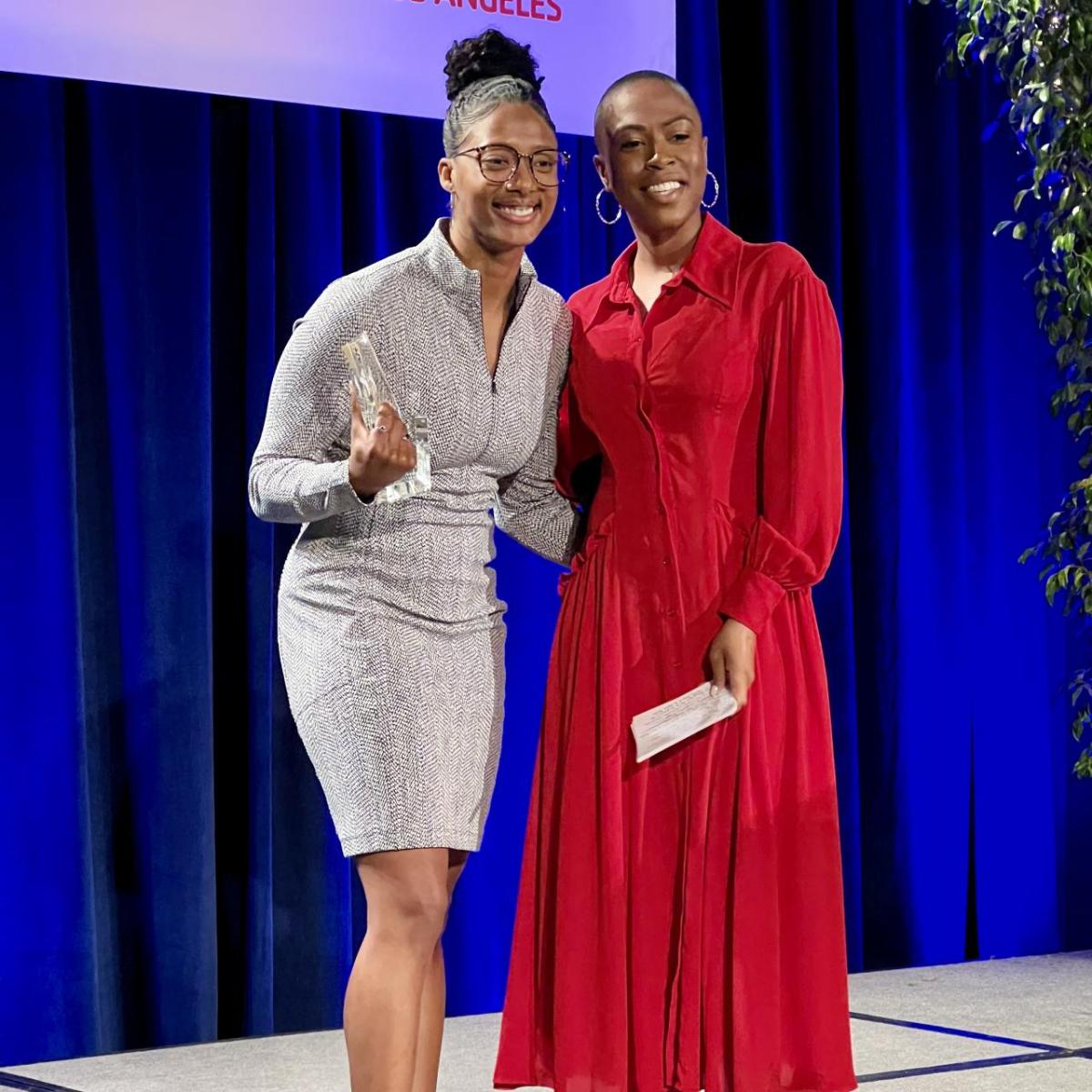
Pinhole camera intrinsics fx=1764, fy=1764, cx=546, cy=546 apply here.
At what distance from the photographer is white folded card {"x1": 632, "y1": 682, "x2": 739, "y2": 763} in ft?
7.14

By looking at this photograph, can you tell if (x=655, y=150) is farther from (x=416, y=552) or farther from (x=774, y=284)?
(x=416, y=552)

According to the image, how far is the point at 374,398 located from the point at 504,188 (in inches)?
15.3

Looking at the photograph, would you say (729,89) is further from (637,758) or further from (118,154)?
(637,758)

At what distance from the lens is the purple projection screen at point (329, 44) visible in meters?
3.17

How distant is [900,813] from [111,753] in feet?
6.33

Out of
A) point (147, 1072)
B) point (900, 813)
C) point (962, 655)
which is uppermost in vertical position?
point (962, 655)

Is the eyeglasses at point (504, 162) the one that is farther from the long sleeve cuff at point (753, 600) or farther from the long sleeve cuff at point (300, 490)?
the long sleeve cuff at point (753, 600)

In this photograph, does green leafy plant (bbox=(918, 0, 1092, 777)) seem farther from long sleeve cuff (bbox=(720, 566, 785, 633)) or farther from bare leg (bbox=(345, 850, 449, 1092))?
bare leg (bbox=(345, 850, 449, 1092))

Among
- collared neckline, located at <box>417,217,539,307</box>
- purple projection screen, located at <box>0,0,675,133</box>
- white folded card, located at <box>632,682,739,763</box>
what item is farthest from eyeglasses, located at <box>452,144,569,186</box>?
purple projection screen, located at <box>0,0,675,133</box>

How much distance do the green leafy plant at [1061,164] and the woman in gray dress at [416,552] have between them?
1944mm

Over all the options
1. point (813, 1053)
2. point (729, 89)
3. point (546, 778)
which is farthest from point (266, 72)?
point (813, 1053)

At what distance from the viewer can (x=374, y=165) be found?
3598mm

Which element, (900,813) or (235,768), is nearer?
(235,768)

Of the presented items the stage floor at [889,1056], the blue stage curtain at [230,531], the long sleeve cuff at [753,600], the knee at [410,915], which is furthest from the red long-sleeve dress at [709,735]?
the blue stage curtain at [230,531]
